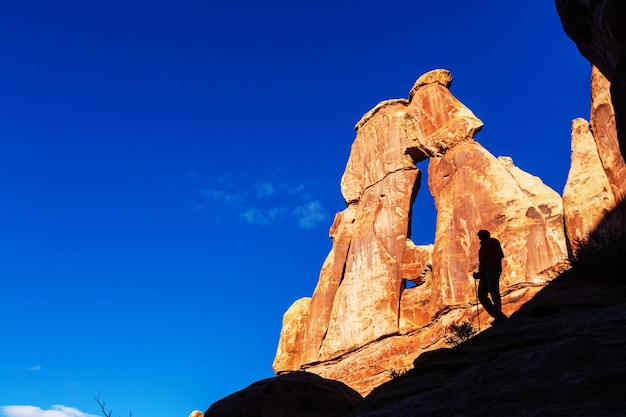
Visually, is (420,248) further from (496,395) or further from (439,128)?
(496,395)

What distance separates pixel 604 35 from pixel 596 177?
21.2 metres

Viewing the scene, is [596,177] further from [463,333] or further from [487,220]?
[463,333]

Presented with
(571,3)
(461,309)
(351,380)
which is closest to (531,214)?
(461,309)

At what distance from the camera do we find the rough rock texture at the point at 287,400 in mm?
11414

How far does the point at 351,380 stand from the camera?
3603cm

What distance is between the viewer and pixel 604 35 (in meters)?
11.6

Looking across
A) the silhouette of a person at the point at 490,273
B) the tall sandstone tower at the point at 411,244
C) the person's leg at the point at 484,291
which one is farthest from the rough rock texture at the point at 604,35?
the tall sandstone tower at the point at 411,244

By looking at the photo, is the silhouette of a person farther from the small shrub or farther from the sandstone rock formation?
the sandstone rock formation

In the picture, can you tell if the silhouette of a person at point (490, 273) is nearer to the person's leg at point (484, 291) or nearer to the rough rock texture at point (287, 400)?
the person's leg at point (484, 291)

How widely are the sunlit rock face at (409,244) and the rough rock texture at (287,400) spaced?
2069cm

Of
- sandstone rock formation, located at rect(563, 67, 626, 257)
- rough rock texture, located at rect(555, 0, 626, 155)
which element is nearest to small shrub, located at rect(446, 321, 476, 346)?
rough rock texture, located at rect(555, 0, 626, 155)

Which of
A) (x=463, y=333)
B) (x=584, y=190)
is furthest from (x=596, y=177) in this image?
(x=463, y=333)

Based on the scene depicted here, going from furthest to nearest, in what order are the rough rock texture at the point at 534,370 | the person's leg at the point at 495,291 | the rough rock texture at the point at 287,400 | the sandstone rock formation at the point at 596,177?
the sandstone rock formation at the point at 596,177, the person's leg at the point at 495,291, the rough rock texture at the point at 287,400, the rough rock texture at the point at 534,370

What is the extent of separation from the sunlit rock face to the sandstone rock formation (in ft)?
5.56
